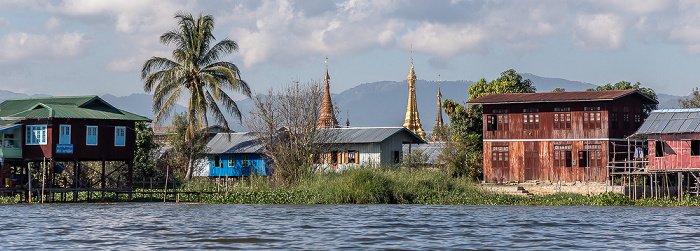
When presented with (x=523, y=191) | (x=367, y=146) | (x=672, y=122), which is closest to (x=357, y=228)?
(x=672, y=122)

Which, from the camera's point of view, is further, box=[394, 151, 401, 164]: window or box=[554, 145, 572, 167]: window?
box=[394, 151, 401, 164]: window

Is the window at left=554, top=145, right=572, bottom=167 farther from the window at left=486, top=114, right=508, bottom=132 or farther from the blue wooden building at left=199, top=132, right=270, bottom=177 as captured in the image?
the blue wooden building at left=199, top=132, right=270, bottom=177

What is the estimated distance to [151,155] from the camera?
57.6 m

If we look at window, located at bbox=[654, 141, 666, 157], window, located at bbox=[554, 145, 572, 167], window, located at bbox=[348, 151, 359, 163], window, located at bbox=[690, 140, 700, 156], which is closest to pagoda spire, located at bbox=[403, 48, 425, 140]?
window, located at bbox=[348, 151, 359, 163]

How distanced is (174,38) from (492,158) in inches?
785

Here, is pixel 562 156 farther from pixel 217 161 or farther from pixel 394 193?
pixel 217 161

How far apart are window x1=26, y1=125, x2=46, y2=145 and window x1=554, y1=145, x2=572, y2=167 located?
1039 inches

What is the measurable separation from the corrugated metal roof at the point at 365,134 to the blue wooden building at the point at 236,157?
4.94 metres

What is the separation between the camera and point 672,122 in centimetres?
4066

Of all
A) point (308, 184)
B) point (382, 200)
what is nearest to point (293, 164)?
point (308, 184)

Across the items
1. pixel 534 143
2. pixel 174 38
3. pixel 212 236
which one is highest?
pixel 174 38

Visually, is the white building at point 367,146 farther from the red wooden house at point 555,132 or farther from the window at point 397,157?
the red wooden house at point 555,132

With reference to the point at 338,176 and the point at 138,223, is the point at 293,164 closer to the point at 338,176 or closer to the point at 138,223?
the point at 338,176

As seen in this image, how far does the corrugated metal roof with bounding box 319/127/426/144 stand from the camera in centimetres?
5456
